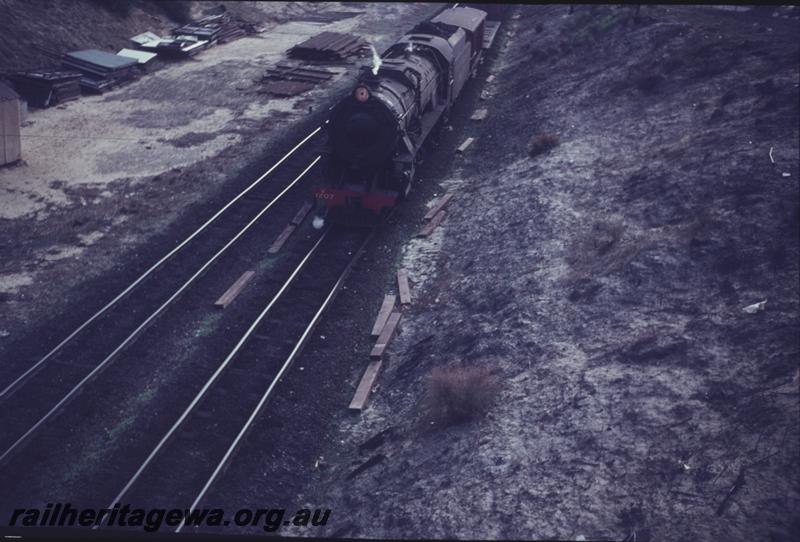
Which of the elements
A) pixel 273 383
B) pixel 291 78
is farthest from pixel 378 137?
pixel 291 78

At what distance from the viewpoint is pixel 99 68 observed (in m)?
27.6

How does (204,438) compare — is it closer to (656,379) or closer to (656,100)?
(656,379)

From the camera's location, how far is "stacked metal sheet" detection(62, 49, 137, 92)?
27125 millimetres

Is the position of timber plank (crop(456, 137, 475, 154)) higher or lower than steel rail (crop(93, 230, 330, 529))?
higher

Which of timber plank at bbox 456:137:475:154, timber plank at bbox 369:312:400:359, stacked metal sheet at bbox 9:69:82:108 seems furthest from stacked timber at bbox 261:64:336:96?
timber plank at bbox 369:312:400:359

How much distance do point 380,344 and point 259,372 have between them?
2420 millimetres

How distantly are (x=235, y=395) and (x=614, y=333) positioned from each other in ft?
22.4

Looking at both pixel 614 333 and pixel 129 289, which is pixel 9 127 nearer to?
pixel 129 289

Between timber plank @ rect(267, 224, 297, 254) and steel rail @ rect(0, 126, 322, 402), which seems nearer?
steel rail @ rect(0, 126, 322, 402)

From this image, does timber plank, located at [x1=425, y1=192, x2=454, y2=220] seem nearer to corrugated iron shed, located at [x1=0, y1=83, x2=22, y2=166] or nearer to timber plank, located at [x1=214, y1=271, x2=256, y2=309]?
timber plank, located at [x1=214, y1=271, x2=256, y2=309]

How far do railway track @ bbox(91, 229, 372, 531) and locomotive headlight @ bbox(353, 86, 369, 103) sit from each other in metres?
3.57

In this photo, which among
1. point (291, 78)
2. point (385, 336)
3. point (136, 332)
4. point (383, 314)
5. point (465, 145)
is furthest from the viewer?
point (291, 78)

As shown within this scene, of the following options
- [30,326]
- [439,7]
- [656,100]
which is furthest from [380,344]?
[439,7]

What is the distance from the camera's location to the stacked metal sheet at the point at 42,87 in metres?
25.2
